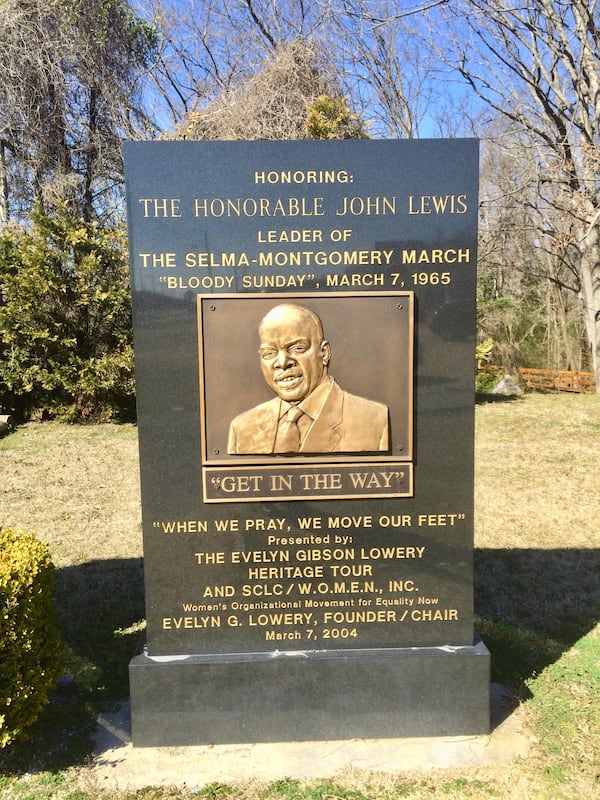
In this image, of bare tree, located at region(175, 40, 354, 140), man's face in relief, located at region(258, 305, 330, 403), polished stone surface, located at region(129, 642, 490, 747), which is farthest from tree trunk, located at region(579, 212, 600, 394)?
polished stone surface, located at region(129, 642, 490, 747)

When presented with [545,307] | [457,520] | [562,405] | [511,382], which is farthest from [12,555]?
[545,307]

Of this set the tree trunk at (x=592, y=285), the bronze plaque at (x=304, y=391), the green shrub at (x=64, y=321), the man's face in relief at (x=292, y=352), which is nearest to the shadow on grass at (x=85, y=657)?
the bronze plaque at (x=304, y=391)

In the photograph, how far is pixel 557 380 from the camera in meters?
21.1

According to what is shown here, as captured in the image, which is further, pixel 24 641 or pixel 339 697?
pixel 339 697

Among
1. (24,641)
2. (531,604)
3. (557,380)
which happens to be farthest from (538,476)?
(557,380)

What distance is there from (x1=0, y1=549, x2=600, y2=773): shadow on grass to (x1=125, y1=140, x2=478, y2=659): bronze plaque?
2.56ft

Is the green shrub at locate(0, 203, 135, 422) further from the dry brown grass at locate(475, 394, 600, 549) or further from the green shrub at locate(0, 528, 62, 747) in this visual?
the green shrub at locate(0, 528, 62, 747)

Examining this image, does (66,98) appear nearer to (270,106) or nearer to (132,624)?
(270,106)


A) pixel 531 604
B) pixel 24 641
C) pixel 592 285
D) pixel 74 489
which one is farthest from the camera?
pixel 592 285

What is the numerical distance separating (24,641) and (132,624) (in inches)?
67.2

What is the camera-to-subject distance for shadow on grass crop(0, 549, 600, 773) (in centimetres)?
358

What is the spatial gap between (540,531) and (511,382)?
34.9 ft

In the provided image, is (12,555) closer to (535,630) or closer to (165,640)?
(165,640)

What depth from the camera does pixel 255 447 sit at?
3422 mm
